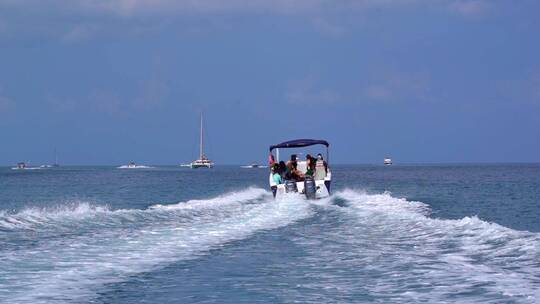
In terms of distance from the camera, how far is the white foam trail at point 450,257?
10.5 m

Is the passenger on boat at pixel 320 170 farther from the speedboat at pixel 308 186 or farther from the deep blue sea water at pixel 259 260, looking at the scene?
the deep blue sea water at pixel 259 260

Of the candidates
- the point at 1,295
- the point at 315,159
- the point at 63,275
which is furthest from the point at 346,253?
the point at 315,159

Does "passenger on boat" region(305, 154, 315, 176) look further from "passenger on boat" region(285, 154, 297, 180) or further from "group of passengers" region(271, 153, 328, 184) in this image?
"passenger on boat" region(285, 154, 297, 180)

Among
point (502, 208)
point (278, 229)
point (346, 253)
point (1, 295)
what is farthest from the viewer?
point (502, 208)

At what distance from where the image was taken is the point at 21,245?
49.2ft

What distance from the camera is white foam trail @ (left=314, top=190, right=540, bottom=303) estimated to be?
10461 millimetres

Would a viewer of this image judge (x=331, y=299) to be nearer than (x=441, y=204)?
Yes

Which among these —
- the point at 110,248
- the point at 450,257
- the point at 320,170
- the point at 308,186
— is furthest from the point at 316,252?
the point at 320,170

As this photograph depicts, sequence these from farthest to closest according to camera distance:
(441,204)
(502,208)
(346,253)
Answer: (441,204) < (502,208) < (346,253)

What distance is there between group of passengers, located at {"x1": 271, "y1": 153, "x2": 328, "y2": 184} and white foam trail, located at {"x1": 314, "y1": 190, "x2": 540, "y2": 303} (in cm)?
1492

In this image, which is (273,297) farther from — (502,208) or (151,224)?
(502,208)

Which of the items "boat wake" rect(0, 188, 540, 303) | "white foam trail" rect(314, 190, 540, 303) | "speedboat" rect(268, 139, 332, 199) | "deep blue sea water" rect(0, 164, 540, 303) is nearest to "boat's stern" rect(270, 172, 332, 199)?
"speedboat" rect(268, 139, 332, 199)

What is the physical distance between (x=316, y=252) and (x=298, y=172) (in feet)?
74.1

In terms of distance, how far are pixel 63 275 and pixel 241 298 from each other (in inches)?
125
